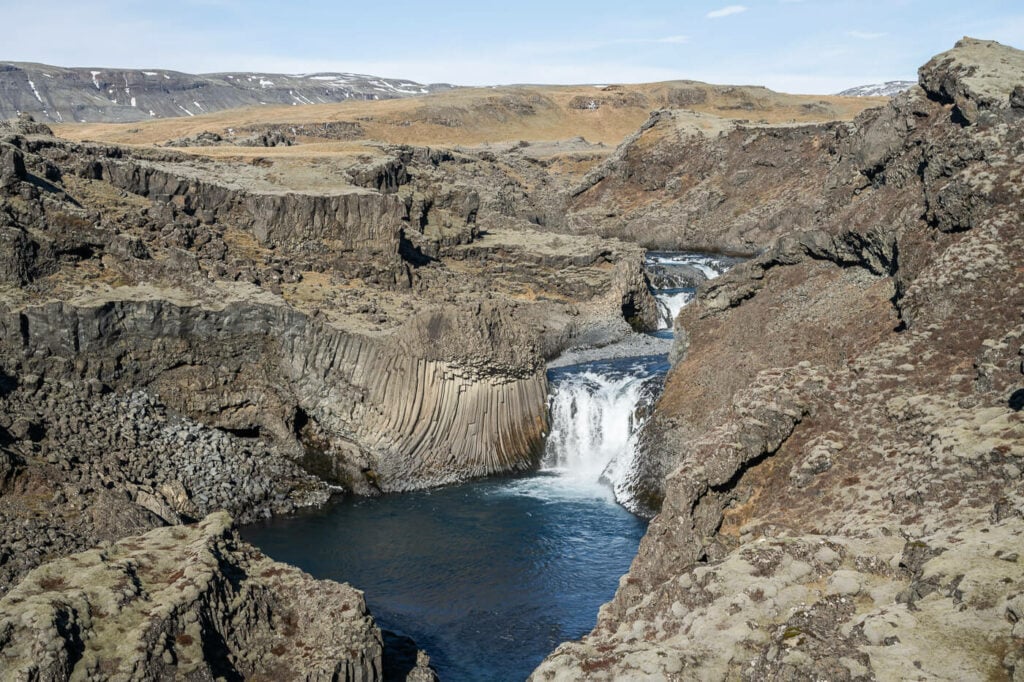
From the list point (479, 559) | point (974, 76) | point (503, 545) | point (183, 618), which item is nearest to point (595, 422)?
point (503, 545)

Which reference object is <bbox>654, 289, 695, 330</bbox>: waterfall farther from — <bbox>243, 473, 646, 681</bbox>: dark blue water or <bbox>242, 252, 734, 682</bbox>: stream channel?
Answer: <bbox>243, 473, 646, 681</bbox>: dark blue water

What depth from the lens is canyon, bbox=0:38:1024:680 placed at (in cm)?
1338

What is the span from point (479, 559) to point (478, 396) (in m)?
8.33

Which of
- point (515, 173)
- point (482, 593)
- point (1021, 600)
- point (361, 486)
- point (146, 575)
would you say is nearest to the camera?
point (1021, 600)

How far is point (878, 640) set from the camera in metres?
11.3

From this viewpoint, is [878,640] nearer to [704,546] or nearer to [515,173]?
[704,546]

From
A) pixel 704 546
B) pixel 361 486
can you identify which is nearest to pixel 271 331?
pixel 361 486

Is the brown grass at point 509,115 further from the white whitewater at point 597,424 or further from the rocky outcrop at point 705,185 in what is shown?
the white whitewater at point 597,424

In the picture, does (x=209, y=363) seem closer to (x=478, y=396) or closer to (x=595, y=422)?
(x=478, y=396)

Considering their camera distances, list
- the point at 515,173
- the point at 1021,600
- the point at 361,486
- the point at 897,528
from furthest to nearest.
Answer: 1. the point at 515,173
2. the point at 361,486
3. the point at 897,528
4. the point at 1021,600

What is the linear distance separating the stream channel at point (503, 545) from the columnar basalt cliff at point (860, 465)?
3.46 meters

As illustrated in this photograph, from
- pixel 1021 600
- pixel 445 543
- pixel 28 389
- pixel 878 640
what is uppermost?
pixel 1021 600

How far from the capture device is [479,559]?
27438 mm

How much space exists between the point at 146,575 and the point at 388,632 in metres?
7.35
